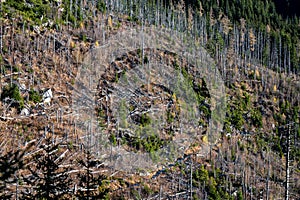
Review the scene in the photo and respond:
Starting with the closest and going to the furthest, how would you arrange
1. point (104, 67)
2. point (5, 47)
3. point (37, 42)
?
point (5, 47) → point (37, 42) → point (104, 67)

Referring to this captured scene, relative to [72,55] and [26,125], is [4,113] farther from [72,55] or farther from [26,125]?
[72,55]

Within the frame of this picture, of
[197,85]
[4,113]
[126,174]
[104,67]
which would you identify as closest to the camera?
[4,113]

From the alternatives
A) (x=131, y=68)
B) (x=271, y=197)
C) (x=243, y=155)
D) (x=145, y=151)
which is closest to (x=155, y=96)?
(x=131, y=68)

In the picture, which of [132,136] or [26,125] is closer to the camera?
[26,125]

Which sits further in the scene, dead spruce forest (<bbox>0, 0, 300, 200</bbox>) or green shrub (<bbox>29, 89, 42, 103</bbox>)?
green shrub (<bbox>29, 89, 42, 103</bbox>)

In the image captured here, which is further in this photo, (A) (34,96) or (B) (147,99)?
(B) (147,99)

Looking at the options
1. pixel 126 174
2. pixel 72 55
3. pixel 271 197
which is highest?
pixel 72 55

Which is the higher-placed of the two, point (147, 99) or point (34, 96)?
point (34, 96)

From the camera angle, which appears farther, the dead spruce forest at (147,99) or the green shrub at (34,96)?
the green shrub at (34,96)
